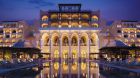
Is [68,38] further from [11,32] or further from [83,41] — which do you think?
[11,32]

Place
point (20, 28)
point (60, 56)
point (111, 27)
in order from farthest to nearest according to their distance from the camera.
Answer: point (111, 27) → point (20, 28) → point (60, 56)

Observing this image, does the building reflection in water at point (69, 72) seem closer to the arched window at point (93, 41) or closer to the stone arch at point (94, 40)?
the stone arch at point (94, 40)

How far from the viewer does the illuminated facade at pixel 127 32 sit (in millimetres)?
134625

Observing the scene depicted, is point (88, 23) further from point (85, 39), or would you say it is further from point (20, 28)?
point (20, 28)

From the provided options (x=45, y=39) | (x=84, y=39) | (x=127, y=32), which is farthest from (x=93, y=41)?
(x=45, y=39)

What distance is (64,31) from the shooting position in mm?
128125

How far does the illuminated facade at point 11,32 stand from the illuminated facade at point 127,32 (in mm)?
41802

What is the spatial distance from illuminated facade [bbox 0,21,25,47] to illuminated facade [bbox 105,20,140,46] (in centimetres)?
4180

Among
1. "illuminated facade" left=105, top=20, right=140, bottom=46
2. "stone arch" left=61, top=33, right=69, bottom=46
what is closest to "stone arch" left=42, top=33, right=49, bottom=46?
"stone arch" left=61, top=33, right=69, bottom=46

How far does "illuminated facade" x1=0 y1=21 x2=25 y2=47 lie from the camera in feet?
435

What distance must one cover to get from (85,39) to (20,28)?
29124mm

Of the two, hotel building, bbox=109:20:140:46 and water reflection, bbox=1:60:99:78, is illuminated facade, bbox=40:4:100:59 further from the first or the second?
water reflection, bbox=1:60:99:78

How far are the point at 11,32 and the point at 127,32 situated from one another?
52.0 metres

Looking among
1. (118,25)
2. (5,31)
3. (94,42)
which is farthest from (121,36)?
(5,31)
